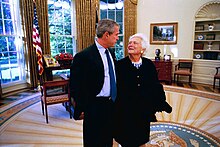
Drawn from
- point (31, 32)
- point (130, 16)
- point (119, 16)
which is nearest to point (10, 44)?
point (31, 32)

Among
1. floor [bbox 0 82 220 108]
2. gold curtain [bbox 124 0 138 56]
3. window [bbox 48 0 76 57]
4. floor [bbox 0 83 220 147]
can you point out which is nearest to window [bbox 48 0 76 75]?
window [bbox 48 0 76 57]

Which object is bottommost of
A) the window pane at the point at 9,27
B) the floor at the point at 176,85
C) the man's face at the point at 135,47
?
the floor at the point at 176,85

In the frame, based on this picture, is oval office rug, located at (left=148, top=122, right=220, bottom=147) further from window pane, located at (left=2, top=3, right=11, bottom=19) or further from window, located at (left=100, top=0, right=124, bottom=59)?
window, located at (left=100, top=0, right=124, bottom=59)

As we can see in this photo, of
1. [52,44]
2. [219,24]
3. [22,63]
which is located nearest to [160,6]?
[219,24]

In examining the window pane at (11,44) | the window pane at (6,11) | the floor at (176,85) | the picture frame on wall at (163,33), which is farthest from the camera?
the picture frame on wall at (163,33)

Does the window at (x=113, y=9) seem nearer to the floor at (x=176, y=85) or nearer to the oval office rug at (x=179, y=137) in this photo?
the floor at (x=176, y=85)

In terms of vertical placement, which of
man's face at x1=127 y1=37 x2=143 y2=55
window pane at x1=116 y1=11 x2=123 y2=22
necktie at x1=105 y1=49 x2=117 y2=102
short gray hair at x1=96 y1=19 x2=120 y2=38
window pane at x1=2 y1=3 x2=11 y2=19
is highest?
window pane at x1=116 y1=11 x2=123 y2=22

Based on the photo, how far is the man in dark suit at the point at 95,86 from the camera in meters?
1.60

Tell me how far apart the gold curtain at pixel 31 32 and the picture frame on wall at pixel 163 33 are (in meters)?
3.77

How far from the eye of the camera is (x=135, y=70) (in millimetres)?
1844

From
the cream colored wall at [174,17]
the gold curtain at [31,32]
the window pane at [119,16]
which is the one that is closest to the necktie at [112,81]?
the gold curtain at [31,32]

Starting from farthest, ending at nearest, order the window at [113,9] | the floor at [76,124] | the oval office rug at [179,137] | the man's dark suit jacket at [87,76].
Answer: the window at [113,9]
the floor at [76,124]
the oval office rug at [179,137]
the man's dark suit jacket at [87,76]

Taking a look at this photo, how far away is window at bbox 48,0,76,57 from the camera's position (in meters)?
5.93

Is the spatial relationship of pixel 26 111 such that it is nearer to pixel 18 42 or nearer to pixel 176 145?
pixel 18 42
